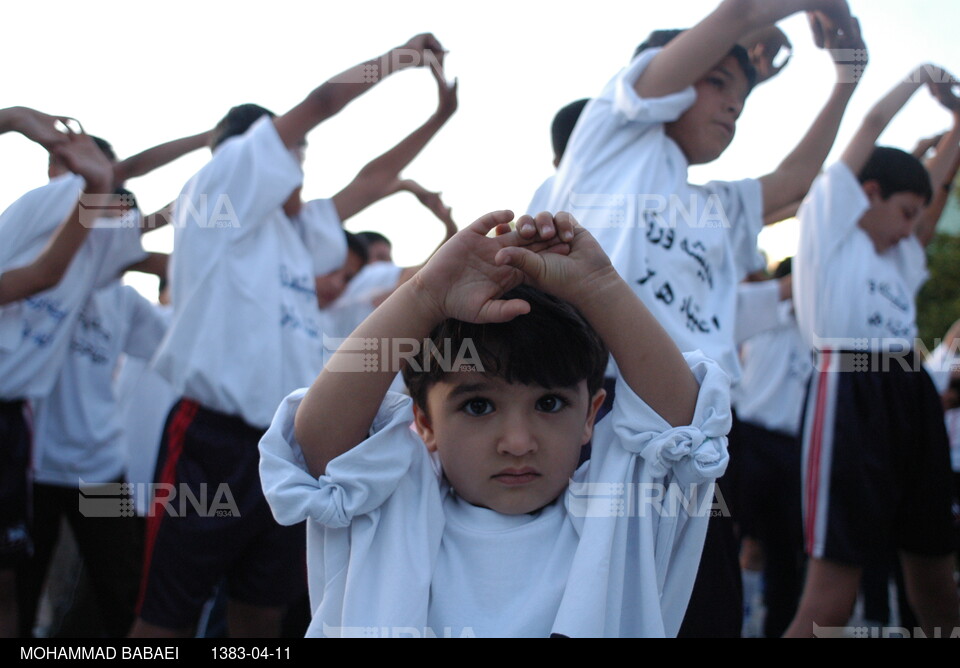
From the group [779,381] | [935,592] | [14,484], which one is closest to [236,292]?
[14,484]

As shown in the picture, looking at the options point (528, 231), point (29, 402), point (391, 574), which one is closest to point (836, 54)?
point (528, 231)

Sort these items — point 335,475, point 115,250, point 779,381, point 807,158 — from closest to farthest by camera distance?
1. point 335,475
2. point 807,158
3. point 115,250
4. point 779,381

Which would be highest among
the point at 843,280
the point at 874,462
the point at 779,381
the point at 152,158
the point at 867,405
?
the point at 152,158

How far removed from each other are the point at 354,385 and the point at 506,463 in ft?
0.90

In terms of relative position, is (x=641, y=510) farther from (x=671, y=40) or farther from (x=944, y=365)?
(x=944, y=365)

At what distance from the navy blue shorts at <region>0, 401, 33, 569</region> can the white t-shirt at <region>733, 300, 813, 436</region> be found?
3.52m

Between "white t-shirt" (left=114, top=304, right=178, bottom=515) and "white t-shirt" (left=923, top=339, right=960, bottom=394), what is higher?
"white t-shirt" (left=923, top=339, right=960, bottom=394)

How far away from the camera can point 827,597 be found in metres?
2.71

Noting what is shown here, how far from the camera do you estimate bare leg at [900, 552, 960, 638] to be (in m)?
2.82

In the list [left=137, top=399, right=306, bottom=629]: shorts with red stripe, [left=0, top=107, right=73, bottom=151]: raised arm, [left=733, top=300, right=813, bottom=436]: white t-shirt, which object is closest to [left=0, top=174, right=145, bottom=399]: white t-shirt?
[left=0, top=107, right=73, bottom=151]: raised arm

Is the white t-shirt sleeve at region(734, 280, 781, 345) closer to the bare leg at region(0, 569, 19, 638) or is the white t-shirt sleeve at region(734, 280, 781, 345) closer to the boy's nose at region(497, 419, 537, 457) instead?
the boy's nose at region(497, 419, 537, 457)

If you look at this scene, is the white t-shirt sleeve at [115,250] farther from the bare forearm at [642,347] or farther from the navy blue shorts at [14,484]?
the bare forearm at [642,347]

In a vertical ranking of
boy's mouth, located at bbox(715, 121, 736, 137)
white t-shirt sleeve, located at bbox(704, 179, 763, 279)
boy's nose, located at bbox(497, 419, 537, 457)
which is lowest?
boy's nose, located at bbox(497, 419, 537, 457)

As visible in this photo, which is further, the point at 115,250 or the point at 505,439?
the point at 115,250
